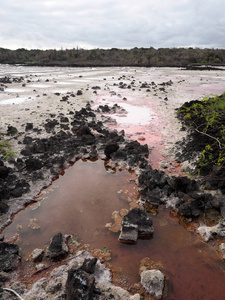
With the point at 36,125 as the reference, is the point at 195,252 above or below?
below

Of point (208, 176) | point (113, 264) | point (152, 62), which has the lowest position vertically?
point (113, 264)

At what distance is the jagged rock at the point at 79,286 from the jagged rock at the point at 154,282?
1.05 metres

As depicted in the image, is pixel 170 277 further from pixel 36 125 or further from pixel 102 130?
pixel 36 125

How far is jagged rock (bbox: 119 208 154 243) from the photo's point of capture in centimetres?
505

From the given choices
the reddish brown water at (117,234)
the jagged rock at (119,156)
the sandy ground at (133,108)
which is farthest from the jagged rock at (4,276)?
the sandy ground at (133,108)

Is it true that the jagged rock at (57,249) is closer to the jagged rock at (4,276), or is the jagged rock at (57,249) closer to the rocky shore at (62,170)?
the rocky shore at (62,170)

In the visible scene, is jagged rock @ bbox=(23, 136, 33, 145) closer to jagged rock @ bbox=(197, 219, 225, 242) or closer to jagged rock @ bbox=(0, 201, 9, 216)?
jagged rock @ bbox=(0, 201, 9, 216)

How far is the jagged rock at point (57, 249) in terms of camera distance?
461cm

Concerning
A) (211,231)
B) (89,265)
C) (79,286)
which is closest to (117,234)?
(89,265)

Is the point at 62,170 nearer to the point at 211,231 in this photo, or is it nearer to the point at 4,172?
the point at 4,172

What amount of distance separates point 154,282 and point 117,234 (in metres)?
→ 1.49

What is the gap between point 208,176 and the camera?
269 inches

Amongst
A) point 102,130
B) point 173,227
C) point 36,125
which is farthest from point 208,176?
point 36,125

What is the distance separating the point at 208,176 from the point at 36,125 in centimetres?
A: 925
